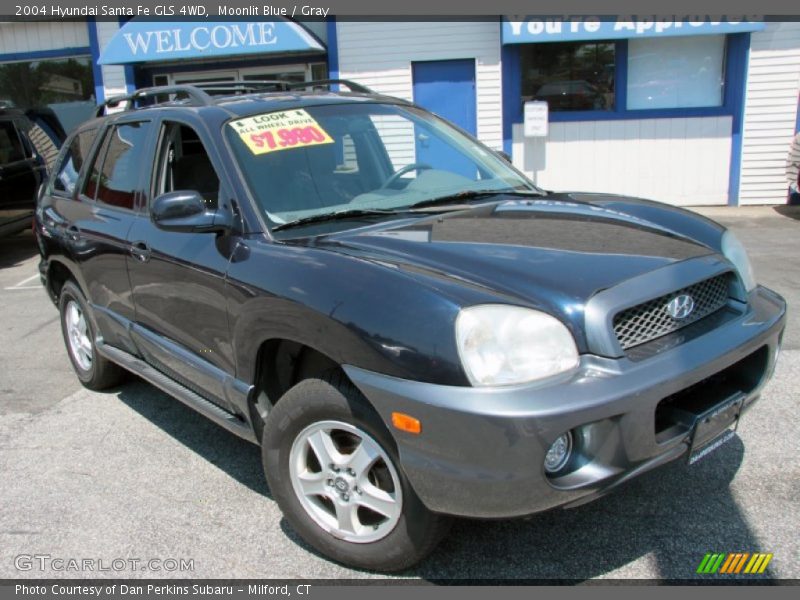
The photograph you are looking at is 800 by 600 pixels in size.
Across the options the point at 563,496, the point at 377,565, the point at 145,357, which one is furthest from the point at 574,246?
the point at 145,357

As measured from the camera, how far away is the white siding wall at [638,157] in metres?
11.4

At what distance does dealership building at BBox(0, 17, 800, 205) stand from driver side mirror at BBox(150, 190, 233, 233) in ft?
29.6

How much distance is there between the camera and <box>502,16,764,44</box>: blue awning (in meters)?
10.6

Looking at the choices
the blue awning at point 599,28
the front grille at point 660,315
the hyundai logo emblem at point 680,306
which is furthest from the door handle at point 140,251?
the blue awning at point 599,28

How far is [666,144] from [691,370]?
1019 cm

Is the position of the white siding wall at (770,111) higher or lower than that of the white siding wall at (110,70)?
lower

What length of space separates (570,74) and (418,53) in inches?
99.4

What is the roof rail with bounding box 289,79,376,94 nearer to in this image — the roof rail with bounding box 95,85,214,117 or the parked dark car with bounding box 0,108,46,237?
the roof rail with bounding box 95,85,214,117

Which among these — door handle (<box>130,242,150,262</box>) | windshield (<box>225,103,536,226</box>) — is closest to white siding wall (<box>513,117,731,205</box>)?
windshield (<box>225,103,536,226</box>)

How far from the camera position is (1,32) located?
14.4 metres

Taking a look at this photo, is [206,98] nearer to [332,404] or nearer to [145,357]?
[145,357]

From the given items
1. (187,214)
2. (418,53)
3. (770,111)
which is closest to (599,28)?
(418,53)

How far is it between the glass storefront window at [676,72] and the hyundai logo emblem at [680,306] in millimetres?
9891

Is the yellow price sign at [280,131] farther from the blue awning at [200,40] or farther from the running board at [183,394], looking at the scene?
the blue awning at [200,40]
